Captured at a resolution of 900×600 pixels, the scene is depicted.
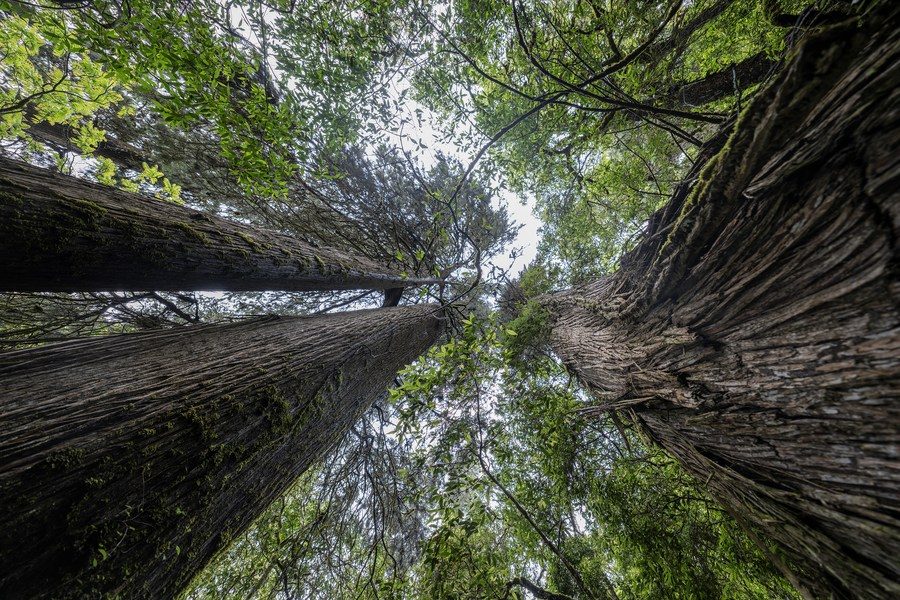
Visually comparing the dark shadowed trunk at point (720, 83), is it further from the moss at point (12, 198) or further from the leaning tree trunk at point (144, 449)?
the moss at point (12, 198)

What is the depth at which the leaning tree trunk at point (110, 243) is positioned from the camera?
117 cm

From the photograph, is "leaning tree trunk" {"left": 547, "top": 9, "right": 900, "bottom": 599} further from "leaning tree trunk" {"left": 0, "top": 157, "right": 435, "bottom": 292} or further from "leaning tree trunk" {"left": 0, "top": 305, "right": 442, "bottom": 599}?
"leaning tree trunk" {"left": 0, "top": 157, "right": 435, "bottom": 292}

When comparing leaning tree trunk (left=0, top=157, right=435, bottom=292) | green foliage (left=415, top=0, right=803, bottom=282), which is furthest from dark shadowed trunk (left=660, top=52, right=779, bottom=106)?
leaning tree trunk (left=0, top=157, right=435, bottom=292)

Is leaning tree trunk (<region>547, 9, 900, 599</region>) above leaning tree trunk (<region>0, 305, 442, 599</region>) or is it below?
above

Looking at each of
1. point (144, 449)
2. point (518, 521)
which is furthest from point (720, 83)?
point (144, 449)

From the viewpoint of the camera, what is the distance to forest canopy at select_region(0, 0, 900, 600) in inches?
34.1

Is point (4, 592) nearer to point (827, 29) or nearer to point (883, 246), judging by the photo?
point (883, 246)

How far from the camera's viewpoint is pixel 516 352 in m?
4.16

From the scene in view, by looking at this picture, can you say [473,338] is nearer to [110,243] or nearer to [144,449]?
[144,449]

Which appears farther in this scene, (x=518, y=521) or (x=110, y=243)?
(x=518, y=521)

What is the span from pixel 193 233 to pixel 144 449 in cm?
123

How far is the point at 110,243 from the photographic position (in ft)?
4.41

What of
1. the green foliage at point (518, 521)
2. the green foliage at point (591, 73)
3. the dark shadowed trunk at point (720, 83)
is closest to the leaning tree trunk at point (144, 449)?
the green foliage at point (518, 521)

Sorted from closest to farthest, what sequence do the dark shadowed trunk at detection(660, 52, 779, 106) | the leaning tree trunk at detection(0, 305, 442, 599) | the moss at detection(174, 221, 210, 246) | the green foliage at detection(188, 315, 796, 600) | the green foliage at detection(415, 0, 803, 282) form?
the leaning tree trunk at detection(0, 305, 442, 599)
the moss at detection(174, 221, 210, 246)
the green foliage at detection(188, 315, 796, 600)
the green foliage at detection(415, 0, 803, 282)
the dark shadowed trunk at detection(660, 52, 779, 106)
